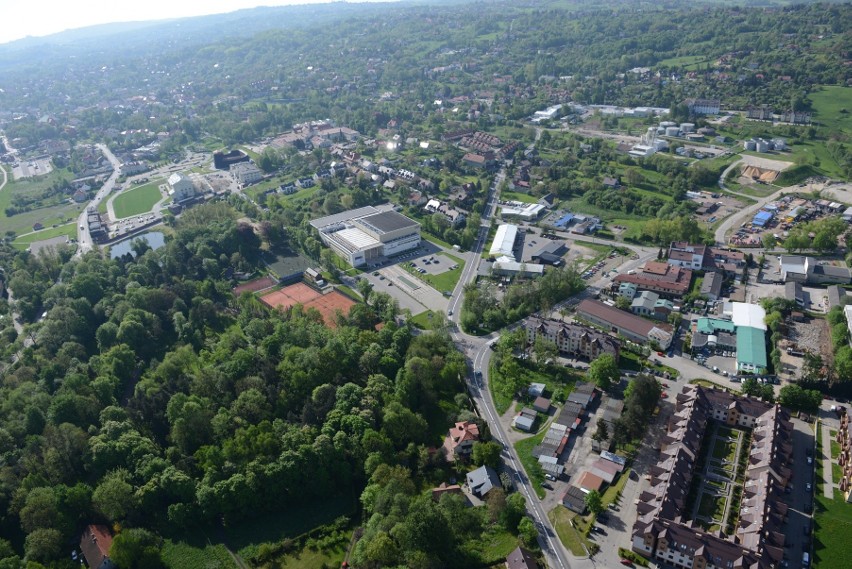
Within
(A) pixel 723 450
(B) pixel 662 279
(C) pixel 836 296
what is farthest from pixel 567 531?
(C) pixel 836 296

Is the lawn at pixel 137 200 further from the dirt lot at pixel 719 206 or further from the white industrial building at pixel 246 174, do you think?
the dirt lot at pixel 719 206

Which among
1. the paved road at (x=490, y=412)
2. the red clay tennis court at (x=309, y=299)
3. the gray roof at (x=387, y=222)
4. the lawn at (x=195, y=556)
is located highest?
the gray roof at (x=387, y=222)

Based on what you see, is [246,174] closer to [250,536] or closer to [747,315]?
[250,536]

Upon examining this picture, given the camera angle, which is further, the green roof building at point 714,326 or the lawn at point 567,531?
the green roof building at point 714,326

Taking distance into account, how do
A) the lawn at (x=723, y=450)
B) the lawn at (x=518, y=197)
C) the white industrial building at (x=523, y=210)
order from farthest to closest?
1. the lawn at (x=518, y=197)
2. the white industrial building at (x=523, y=210)
3. the lawn at (x=723, y=450)

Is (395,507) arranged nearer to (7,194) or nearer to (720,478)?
(720,478)

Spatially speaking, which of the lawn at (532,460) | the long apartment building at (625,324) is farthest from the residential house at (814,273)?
the lawn at (532,460)

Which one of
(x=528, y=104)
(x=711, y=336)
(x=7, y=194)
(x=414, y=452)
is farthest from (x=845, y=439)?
(x=7, y=194)
